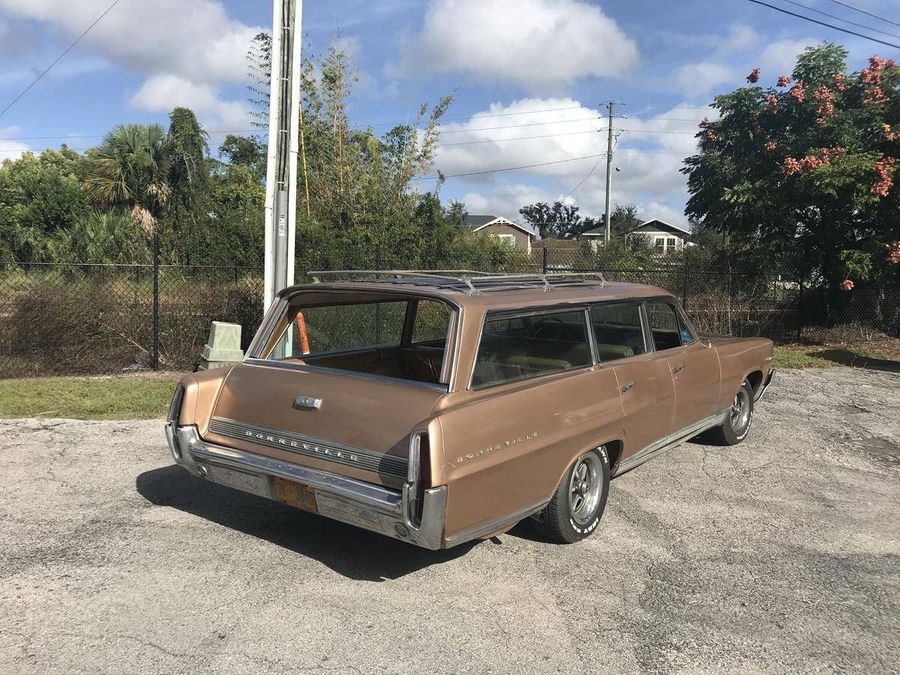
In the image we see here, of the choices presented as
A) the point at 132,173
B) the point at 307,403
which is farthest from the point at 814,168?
the point at 132,173

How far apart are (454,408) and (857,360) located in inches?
441

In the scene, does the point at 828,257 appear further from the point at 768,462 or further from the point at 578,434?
the point at 578,434

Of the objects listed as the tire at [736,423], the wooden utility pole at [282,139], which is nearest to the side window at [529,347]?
the tire at [736,423]

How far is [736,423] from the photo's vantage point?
6582 mm

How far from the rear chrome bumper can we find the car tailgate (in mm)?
70

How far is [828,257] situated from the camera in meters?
14.0

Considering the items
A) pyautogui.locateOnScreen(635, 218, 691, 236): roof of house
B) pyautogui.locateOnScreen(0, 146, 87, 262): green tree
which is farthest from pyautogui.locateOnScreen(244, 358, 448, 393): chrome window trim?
pyautogui.locateOnScreen(635, 218, 691, 236): roof of house

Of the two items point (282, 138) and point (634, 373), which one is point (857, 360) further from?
point (282, 138)

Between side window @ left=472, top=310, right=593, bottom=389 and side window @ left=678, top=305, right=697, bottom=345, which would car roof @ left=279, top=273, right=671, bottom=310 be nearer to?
side window @ left=472, top=310, right=593, bottom=389

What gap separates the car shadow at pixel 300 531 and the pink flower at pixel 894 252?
10913mm

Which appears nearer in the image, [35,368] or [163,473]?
[163,473]

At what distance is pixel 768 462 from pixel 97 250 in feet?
49.4

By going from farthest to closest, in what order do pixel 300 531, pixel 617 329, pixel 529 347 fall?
pixel 617 329
pixel 300 531
pixel 529 347

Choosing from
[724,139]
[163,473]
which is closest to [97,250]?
[163,473]
